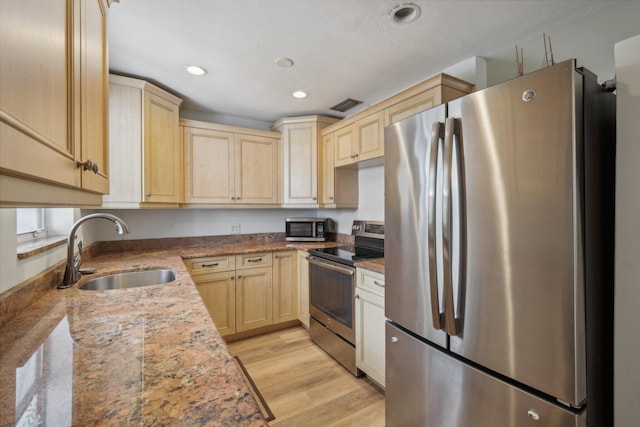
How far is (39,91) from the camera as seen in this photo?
1.66ft

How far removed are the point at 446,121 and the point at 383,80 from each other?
1.39 metres

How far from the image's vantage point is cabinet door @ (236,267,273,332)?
2754 mm

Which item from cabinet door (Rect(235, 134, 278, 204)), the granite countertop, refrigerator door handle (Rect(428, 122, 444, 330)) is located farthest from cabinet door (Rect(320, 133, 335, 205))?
the granite countertop

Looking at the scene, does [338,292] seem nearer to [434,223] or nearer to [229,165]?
[434,223]

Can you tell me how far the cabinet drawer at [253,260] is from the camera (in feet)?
9.04

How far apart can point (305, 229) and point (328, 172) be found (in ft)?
2.48

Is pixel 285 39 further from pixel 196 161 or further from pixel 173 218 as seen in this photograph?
pixel 173 218

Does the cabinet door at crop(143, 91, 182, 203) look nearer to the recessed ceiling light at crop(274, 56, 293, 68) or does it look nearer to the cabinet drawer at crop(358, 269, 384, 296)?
the recessed ceiling light at crop(274, 56, 293, 68)

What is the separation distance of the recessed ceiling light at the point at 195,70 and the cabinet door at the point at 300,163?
1.12 m

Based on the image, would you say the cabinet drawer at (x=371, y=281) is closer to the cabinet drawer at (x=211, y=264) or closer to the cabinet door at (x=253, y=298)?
the cabinet door at (x=253, y=298)

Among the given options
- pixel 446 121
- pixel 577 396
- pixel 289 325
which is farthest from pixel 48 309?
pixel 289 325

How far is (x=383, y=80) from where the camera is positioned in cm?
233

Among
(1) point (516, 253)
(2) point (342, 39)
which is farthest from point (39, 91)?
(2) point (342, 39)

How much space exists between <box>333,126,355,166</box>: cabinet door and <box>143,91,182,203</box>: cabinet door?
156cm
